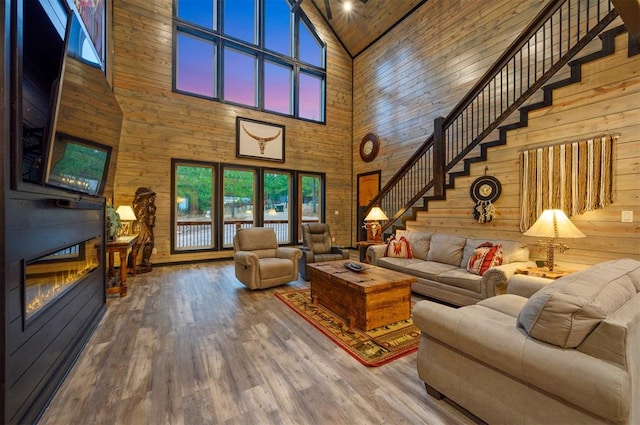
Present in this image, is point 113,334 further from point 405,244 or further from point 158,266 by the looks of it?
point 405,244

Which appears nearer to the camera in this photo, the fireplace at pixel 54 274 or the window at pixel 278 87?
the fireplace at pixel 54 274

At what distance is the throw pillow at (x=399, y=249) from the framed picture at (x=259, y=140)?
155 inches

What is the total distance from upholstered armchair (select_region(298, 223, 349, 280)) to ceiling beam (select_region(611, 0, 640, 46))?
13.1ft

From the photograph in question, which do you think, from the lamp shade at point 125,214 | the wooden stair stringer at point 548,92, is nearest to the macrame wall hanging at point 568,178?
the wooden stair stringer at point 548,92

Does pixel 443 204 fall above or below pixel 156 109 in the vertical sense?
below

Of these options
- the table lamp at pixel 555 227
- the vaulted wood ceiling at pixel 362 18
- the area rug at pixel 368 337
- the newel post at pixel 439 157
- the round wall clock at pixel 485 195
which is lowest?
the area rug at pixel 368 337

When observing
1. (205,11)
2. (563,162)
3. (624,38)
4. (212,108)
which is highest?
(205,11)

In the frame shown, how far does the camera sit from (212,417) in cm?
160

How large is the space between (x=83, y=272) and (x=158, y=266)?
10.4 ft

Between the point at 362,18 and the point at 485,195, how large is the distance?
5986mm

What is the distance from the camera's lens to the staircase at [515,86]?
10.6 ft

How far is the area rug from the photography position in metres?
2.27

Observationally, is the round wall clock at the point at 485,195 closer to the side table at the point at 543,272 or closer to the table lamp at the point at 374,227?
the side table at the point at 543,272

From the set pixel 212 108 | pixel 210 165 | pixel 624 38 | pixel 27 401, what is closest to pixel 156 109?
pixel 212 108
